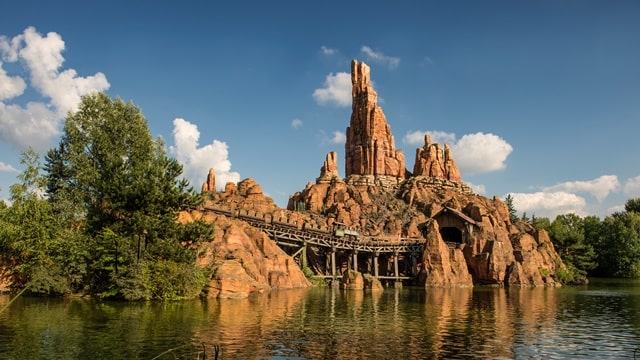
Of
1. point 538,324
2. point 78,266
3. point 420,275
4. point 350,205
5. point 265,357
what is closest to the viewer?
point 265,357

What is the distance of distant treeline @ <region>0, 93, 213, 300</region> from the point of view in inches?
1331

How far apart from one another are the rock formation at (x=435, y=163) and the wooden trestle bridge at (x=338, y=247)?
1819 inches

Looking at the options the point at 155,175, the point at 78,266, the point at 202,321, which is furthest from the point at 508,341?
the point at 78,266

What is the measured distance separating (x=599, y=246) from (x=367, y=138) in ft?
173

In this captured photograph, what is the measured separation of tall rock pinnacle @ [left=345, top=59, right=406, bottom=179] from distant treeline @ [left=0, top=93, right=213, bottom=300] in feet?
263

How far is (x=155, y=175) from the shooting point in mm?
35312

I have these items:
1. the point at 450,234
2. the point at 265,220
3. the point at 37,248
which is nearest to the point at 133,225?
the point at 37,248

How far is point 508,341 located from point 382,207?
2991 inches

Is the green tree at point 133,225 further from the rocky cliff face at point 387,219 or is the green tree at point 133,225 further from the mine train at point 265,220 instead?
the mine train at point 265,220

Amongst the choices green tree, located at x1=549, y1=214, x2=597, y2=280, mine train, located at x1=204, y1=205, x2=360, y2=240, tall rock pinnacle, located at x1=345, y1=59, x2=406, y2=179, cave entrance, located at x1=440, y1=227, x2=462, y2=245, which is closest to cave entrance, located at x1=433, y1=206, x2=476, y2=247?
cave entrance, located at x1=440, y1=227, x2=462, y2=245

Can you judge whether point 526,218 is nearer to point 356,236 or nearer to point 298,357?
point 356,236

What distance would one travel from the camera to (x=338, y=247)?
64938mm

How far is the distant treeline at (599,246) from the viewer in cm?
8731

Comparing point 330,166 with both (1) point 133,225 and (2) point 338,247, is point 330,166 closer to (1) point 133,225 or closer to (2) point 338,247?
(2) point 338,247
